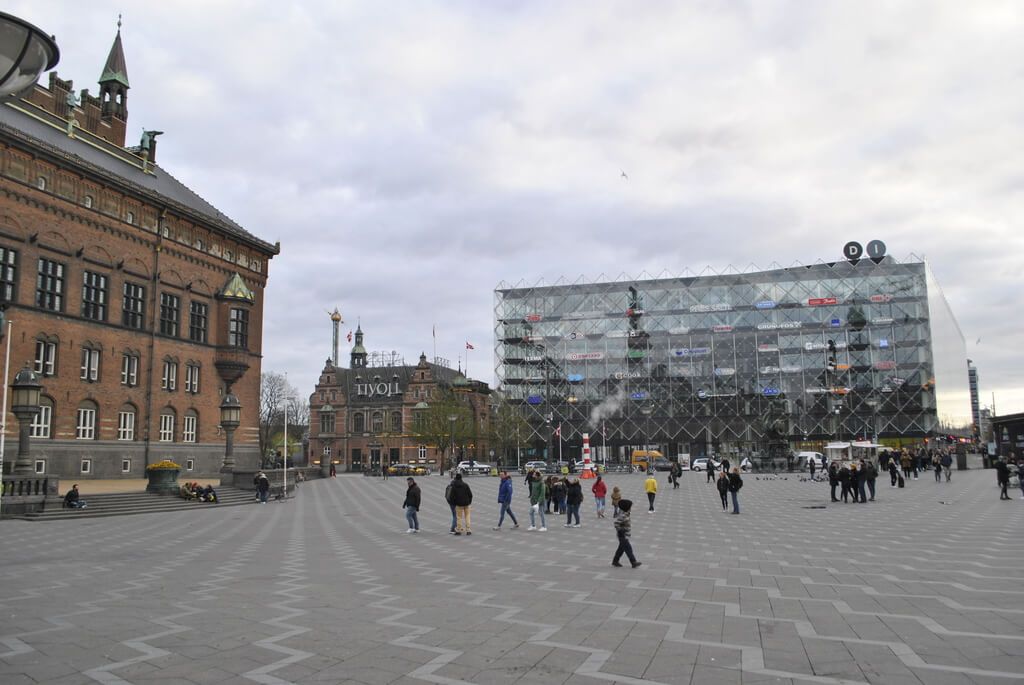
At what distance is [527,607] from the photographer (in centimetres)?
1055

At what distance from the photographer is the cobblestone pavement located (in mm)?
7391

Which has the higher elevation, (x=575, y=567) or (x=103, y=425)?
(x=103, y=425)

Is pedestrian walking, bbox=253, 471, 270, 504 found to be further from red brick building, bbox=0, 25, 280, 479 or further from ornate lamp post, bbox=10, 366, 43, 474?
ornate lamp post, bbox=10, 366, 43, 474

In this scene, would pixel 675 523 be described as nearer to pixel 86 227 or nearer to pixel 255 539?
pixel 255 539

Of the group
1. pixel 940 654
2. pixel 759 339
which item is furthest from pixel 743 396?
pixel 940 654

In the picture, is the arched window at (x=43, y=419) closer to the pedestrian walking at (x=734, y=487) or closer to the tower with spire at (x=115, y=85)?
the tower with spire at (x=115, y=85)

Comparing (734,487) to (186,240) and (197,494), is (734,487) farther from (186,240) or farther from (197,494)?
(186,240)

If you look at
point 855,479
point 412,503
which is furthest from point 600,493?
point 855,479

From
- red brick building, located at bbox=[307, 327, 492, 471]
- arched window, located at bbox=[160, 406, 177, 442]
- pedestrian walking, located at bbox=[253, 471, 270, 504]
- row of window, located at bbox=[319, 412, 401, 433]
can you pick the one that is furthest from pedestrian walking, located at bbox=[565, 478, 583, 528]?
row of window, located at bbox=[319, 412, 401, 433]

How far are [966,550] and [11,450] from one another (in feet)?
137

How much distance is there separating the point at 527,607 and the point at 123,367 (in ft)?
140

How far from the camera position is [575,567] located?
14.7 m

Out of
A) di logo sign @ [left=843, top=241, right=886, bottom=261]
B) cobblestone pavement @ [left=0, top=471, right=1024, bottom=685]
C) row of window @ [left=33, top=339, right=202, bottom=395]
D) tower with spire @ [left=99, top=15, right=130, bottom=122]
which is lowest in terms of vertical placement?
cobblestone pavement @ [left=0, top=471, right=1024, bottom=685]

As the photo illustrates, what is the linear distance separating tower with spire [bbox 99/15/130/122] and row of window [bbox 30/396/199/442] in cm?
2329
